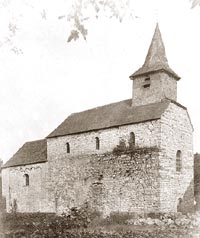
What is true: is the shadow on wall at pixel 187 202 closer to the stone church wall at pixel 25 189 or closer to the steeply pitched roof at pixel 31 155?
the stone church wall at pixel 25 189

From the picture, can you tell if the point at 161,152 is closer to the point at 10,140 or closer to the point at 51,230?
the point at 51,230

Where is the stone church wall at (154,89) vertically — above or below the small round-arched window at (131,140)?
above

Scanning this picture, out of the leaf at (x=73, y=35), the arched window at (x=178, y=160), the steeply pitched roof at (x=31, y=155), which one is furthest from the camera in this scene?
the steeply pitched roof at (x=31, y=155)

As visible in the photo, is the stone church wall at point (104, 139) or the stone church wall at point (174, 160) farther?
the stone church wall at point (104, 139)

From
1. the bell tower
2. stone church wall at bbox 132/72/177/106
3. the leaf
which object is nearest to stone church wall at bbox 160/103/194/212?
stone church wall at bbox 132/72/177/106

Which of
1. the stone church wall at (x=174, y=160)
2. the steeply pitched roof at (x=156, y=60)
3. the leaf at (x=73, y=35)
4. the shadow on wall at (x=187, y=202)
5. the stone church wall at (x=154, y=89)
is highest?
the steeply pitched roof at (x=156, y=60)

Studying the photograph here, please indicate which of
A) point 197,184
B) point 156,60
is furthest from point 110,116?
point 197,184

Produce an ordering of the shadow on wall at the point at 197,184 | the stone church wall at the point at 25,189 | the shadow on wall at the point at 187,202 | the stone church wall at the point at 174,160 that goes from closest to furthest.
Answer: the stone church wall at the point at 174,160, the shadow on wall at the point at 187,202, the shadow on wall at the point at 197,184, the stone church wall at the point at 25,189

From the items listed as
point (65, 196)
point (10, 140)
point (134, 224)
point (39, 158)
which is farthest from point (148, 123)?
point (10, 140)

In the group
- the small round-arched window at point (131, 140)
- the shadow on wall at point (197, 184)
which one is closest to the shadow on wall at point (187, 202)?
the shadow on wall at point (197, 184)

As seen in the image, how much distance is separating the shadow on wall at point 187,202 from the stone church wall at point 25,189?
950cm

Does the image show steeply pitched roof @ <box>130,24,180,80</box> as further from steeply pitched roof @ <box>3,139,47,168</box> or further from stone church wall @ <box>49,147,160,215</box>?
steeply pitched roof @ <box>3,139,47,168</box>

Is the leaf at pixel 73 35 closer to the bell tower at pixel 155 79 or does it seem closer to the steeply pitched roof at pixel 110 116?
the steeply pitched roof at pixel 110 116

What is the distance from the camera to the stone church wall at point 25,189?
2712 centimetres
